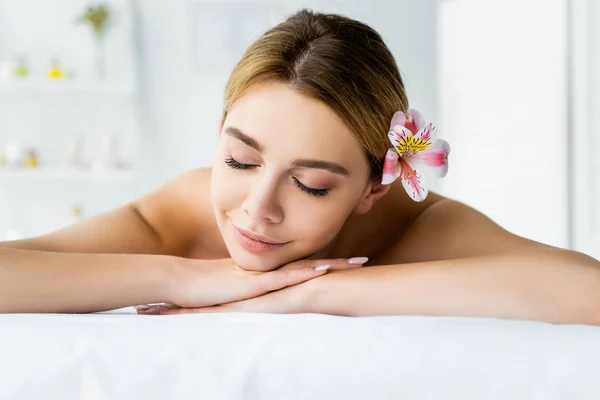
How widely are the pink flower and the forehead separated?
116 mm

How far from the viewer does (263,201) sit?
1.40m

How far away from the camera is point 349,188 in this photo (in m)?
1.53

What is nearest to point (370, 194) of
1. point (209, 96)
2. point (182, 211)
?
point (182, 211)

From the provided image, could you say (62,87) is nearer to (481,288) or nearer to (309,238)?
(309,238)

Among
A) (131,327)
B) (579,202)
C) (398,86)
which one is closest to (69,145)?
(579,202)

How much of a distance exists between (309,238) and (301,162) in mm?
181

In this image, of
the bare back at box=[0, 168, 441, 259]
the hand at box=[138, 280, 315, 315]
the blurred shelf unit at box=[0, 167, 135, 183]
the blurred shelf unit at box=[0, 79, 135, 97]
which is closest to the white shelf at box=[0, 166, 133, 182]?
the blurred shelf unit at box=[0, 167, 135, 183]

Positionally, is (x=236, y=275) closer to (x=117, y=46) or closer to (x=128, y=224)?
(x=128, y=224)

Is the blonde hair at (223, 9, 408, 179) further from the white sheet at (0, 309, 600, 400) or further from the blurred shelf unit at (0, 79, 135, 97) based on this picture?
the blurred shelf unit at (0, 79, 135, 97)

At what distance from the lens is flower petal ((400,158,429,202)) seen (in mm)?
1567

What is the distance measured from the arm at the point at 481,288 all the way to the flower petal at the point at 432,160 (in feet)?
0.81

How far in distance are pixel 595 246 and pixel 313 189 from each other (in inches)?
119

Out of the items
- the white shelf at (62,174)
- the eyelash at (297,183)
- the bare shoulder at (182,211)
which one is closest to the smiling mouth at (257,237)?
the eyelash at (297,183)

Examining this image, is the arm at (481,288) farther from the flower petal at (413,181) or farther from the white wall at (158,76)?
the white wall at (158,76)
